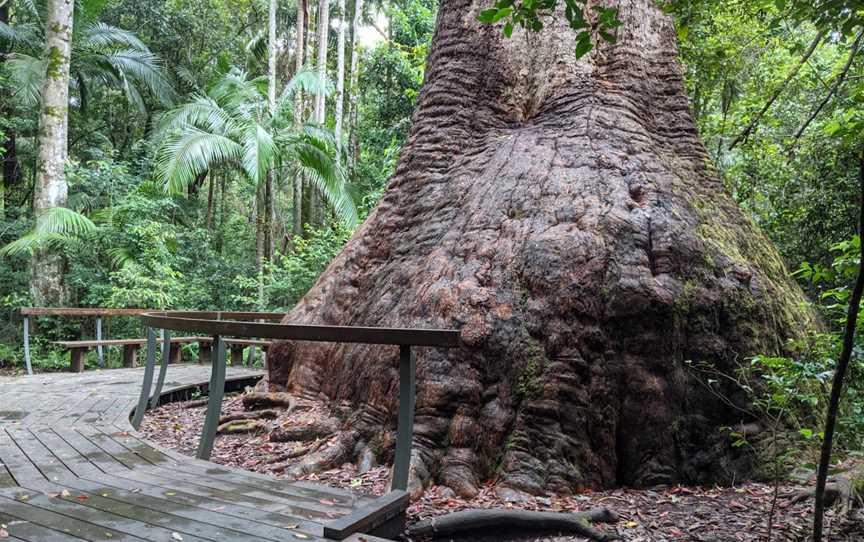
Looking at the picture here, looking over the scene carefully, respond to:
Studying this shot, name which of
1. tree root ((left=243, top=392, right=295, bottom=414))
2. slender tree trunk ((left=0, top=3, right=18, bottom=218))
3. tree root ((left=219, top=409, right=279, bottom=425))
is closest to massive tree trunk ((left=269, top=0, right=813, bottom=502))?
tree root ((left=243, top=392, right=295, bottom=414))

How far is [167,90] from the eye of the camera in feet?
Answer: 55.0

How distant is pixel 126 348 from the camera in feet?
33.4

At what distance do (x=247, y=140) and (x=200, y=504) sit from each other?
422 inches

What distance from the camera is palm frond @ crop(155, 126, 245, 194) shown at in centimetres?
1184

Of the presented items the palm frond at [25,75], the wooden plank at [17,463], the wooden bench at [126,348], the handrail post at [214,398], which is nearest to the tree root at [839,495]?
the handrail post at [214,398]

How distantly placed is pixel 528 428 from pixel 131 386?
5452mm

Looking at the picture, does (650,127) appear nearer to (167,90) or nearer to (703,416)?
(703,416)

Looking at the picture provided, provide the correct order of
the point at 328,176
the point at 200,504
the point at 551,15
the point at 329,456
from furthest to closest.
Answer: the point at 328,176
the point at 329,456
the point at 200,504
the point at 551,15

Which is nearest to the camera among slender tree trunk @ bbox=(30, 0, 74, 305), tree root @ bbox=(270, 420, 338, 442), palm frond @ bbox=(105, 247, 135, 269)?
tree root @ bbox=(270, 420, 338, 442)

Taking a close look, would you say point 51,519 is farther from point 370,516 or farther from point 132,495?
point 370,516

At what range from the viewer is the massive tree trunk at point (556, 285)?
14.2 ft

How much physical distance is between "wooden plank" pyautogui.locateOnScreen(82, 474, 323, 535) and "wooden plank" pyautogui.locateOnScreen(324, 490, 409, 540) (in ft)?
0.34

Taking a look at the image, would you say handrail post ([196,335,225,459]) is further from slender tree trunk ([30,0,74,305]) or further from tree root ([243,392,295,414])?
slender tree trunk ([30,0,74,305])

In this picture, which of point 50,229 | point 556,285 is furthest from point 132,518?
point 50,229
